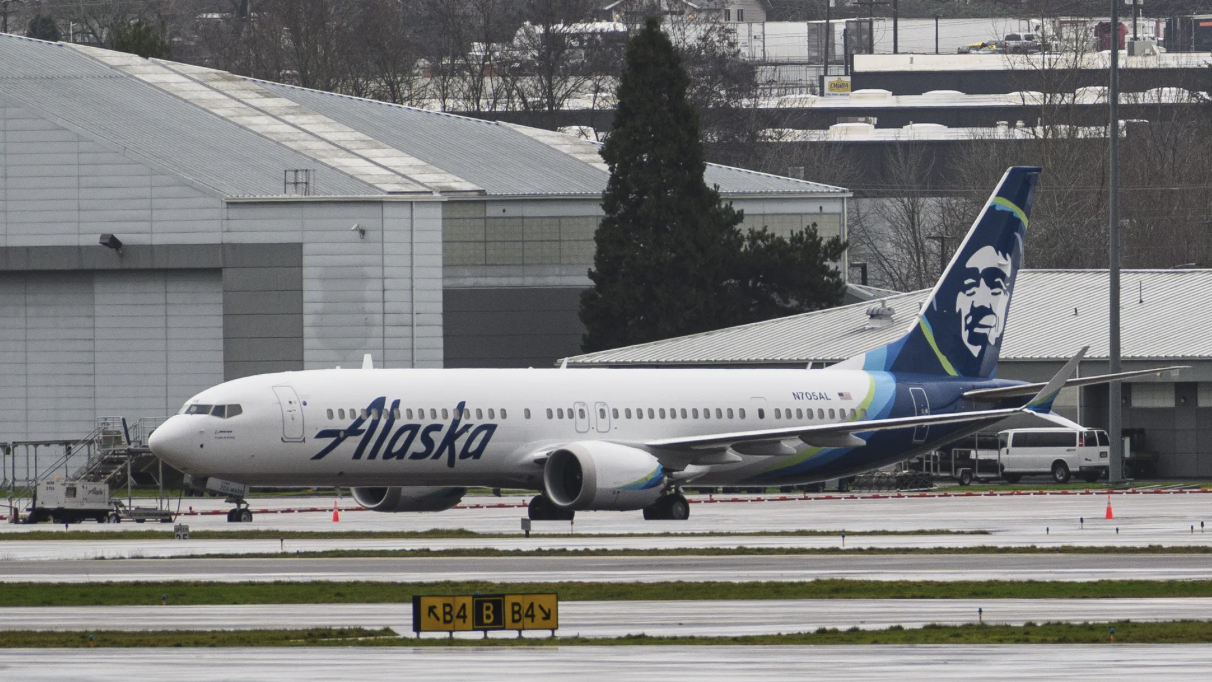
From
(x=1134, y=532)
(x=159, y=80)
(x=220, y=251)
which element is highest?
(x=159, y=80)

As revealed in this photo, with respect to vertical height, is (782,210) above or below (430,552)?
above

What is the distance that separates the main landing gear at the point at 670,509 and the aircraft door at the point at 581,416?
2.29 meters

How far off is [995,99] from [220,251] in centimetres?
11715

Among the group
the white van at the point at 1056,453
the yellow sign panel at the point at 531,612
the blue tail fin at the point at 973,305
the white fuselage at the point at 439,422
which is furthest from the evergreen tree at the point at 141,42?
the yellow sign panel at the point at 531,612

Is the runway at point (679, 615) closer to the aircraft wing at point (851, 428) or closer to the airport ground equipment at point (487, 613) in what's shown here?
the airport ground equipment at point (487, 613)

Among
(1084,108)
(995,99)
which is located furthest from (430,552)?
(995,99)

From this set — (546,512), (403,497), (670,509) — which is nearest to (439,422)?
(546,512)

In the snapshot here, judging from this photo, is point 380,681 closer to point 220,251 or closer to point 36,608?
point 36,608

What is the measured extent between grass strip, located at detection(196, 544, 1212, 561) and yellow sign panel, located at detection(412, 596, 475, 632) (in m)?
12.4

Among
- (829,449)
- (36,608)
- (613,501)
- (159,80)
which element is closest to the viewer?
(36,608)

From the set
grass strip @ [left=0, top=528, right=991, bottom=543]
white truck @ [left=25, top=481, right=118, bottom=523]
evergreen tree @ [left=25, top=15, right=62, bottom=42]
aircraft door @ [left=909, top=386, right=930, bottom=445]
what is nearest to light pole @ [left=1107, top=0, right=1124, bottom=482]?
aircraft door @ [left=909, top=386, right=930, bottom=445]

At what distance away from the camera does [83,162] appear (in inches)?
2891

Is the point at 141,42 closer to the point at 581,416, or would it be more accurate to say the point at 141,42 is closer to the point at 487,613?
the point at 581,416

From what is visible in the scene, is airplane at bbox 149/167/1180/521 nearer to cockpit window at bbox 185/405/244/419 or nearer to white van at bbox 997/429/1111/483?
cockpit window at bbox 185/405/244/419
